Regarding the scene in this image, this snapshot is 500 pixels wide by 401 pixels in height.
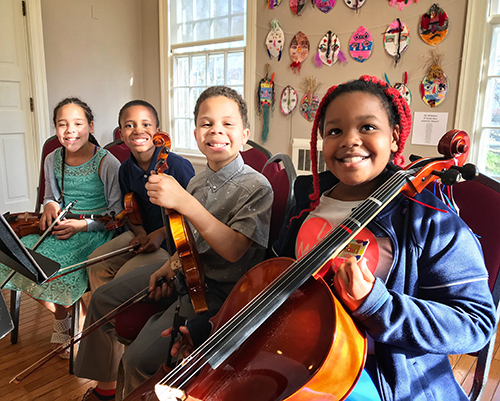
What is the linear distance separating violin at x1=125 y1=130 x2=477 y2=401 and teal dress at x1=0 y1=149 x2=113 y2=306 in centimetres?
108

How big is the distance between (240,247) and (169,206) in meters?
0.23

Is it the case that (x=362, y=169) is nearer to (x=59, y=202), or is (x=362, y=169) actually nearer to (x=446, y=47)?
(x=59, y=202)

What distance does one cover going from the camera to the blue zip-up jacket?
0.65m

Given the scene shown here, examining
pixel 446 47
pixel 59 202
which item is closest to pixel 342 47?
pixel 446 47

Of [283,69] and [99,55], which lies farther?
[99,55]

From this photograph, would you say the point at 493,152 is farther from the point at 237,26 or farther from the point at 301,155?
the point at 237,26

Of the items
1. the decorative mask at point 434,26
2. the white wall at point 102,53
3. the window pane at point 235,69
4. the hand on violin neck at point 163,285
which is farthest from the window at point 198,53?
the hand on violin neck at point 163,285

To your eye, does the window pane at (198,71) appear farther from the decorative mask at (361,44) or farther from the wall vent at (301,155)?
the decorative mask at (361,44)

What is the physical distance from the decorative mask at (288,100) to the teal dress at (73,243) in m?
2.06

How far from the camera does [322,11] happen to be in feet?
10.7

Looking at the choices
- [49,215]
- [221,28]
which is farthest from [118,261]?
[221,28]

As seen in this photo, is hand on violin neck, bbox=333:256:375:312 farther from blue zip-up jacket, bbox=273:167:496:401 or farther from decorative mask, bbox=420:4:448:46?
decorative mask, bbox=420:4:448:46

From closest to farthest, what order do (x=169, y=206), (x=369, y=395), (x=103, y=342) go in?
(x=369, y=395) < (x=169, y=206) < (x=103, y=342)

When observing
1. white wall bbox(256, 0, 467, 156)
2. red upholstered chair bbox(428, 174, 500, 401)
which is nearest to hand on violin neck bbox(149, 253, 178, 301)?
red upholstered chair bbox(428, 174, 500, 401)
